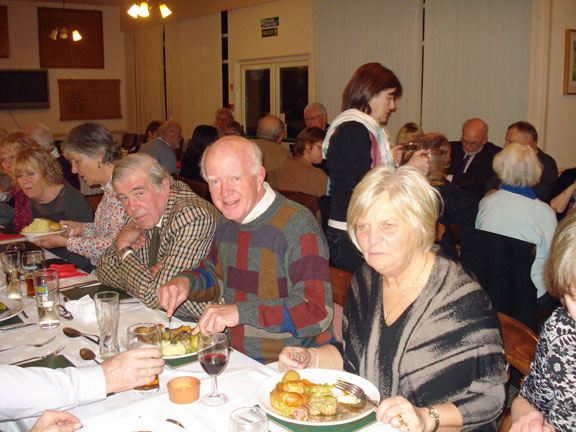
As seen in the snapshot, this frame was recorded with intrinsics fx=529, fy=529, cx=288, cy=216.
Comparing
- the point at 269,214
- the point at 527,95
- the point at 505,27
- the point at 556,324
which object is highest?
the point at 505,27

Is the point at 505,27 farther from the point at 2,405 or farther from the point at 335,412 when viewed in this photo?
the point at 2,405

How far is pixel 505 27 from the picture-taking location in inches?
217

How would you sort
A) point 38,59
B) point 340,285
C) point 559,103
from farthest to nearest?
point 38,59 → point 559,103 → point 340,285

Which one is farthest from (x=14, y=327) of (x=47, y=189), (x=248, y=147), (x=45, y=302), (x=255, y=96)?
(x=255, y=96)

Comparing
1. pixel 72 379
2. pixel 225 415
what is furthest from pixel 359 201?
pixel 72 379

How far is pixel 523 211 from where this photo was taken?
9.64 feet

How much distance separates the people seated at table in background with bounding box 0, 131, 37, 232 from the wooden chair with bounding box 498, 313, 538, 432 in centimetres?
332

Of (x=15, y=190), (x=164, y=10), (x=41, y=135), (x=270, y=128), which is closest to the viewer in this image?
(x=15, y=190)

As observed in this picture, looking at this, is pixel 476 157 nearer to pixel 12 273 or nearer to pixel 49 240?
pixel 49 240

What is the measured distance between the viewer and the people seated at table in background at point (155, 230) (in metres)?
2.29

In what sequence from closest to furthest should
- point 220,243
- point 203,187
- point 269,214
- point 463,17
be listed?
point 269,214 → point 220,243 → point 203,187 → point 463,17

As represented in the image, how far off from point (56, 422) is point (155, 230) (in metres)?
1.34

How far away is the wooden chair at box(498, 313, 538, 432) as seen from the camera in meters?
1.56

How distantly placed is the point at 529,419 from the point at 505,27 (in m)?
5.11
